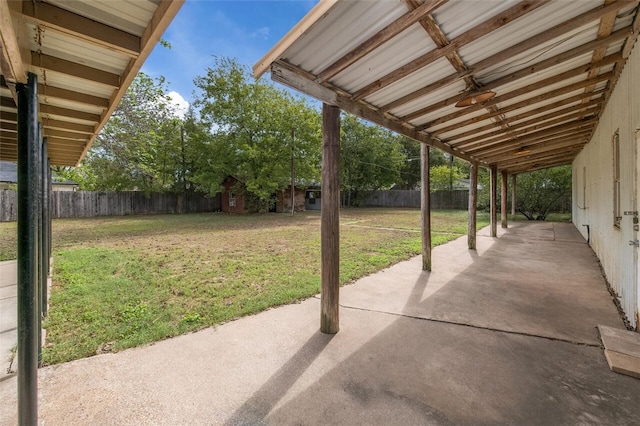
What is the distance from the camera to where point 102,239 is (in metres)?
8.62

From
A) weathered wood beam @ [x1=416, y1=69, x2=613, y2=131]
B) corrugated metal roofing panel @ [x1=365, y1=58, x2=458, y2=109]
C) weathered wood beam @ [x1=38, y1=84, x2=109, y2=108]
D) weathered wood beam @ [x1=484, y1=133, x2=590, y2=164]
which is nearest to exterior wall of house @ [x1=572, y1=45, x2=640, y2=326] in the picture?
weathered wood beam @ [x1=416, y1=69, x2=613, y2=131]

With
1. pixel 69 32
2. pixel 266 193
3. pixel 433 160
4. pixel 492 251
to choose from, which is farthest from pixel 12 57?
pixel 433 160

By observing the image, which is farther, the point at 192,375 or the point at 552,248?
the point at 552,248

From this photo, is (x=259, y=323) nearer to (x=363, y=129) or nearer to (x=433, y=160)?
(x=363, y=129)

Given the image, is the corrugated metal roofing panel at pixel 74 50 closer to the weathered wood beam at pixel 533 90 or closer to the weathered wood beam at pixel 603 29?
the weathered wood beam at pixel 533 90

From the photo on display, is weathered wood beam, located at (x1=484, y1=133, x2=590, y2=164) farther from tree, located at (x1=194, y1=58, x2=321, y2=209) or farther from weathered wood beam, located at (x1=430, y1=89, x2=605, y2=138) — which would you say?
tree, located at (x1=194, y1=58, x2=321, y2=209)

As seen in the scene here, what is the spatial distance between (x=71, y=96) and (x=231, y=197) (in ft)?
65.3

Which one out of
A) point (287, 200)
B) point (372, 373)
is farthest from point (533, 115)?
point (287, 200)

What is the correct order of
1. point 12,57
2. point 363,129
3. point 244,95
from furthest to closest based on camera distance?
point 363,129
point 244,95
point 12,57

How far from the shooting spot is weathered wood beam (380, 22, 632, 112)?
2.52 metres

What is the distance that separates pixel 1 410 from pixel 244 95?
1782 cm

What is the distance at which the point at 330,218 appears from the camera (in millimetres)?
2869

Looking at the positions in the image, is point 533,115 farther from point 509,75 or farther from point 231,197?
point 231,197

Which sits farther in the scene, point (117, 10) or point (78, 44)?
point (78, 44)
